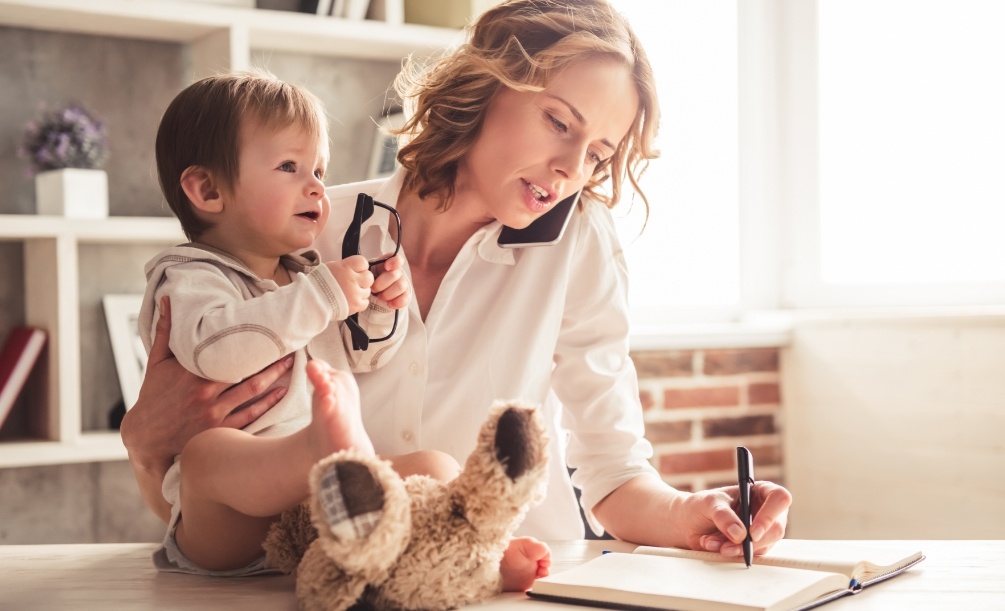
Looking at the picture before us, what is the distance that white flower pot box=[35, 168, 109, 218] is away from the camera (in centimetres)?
253

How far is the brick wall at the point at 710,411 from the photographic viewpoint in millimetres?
2979

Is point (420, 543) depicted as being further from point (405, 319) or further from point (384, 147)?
point (384, 147)

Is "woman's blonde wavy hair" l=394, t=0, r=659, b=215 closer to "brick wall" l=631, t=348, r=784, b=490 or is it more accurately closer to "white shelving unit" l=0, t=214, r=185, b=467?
"white shelving unit" l=0, t=214, r=185, b=467

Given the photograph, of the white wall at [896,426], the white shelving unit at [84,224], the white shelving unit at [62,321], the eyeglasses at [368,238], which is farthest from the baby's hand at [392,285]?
the white wall at [896,426]

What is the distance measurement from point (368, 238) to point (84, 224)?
122 cm

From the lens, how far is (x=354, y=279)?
1190 mm

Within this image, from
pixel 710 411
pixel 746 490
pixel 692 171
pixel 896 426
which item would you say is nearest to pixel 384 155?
pixel 692 171

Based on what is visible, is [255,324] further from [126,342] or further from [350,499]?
[126,342]

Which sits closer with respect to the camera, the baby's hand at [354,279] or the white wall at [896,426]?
the baby's hand at [354,279]

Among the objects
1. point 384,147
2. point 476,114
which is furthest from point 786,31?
point 476,114

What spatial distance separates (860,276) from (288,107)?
2191 millimetres

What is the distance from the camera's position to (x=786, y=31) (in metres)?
3.25

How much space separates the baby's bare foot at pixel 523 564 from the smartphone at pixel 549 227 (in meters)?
0.64

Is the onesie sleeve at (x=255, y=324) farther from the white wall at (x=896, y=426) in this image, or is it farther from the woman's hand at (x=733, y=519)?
the white wall at (x=896, y=426)
